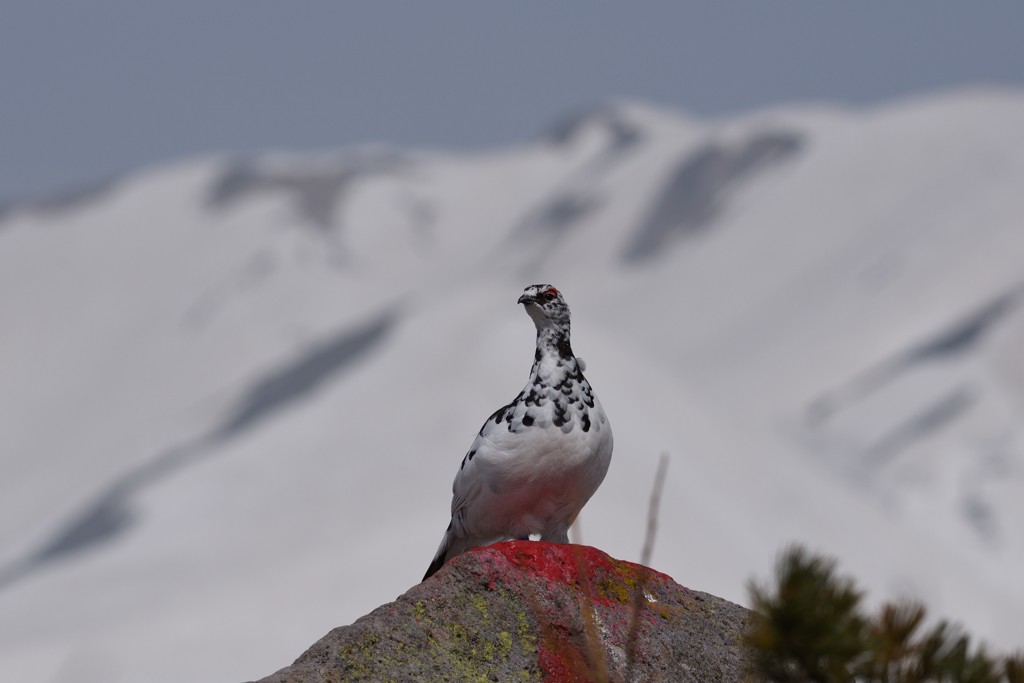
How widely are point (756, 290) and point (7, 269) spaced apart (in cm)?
5352

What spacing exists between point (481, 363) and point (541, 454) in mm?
38529

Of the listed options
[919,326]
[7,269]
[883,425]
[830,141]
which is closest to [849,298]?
[919,326]

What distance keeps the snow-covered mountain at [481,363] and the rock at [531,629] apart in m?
25.0

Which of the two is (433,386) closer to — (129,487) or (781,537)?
(781,537)

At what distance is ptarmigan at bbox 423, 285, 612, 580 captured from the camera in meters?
6.50

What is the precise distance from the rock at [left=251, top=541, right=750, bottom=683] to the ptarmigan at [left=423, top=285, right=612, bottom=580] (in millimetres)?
404

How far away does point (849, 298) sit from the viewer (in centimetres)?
7844

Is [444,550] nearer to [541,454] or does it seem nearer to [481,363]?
[541,454]

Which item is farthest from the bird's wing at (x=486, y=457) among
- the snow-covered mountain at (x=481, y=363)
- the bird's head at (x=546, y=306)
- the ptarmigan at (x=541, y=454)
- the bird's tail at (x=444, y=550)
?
the snow-covered mountain at (x=481, y=363)

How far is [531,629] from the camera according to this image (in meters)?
5.79

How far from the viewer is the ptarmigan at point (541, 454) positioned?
21.3 ft

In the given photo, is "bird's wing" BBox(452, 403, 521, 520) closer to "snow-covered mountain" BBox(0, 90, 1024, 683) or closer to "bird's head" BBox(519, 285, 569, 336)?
"bird's head" BBox(519, 285, 569, 336)

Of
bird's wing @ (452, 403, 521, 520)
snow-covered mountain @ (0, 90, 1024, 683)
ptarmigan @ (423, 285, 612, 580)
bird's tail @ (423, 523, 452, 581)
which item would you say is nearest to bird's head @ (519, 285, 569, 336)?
ptarmigan @ (423, 285, 612, 580)

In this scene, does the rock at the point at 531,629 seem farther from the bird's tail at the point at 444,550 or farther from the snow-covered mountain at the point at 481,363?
the snow-covered mountain at the point at 481,363
